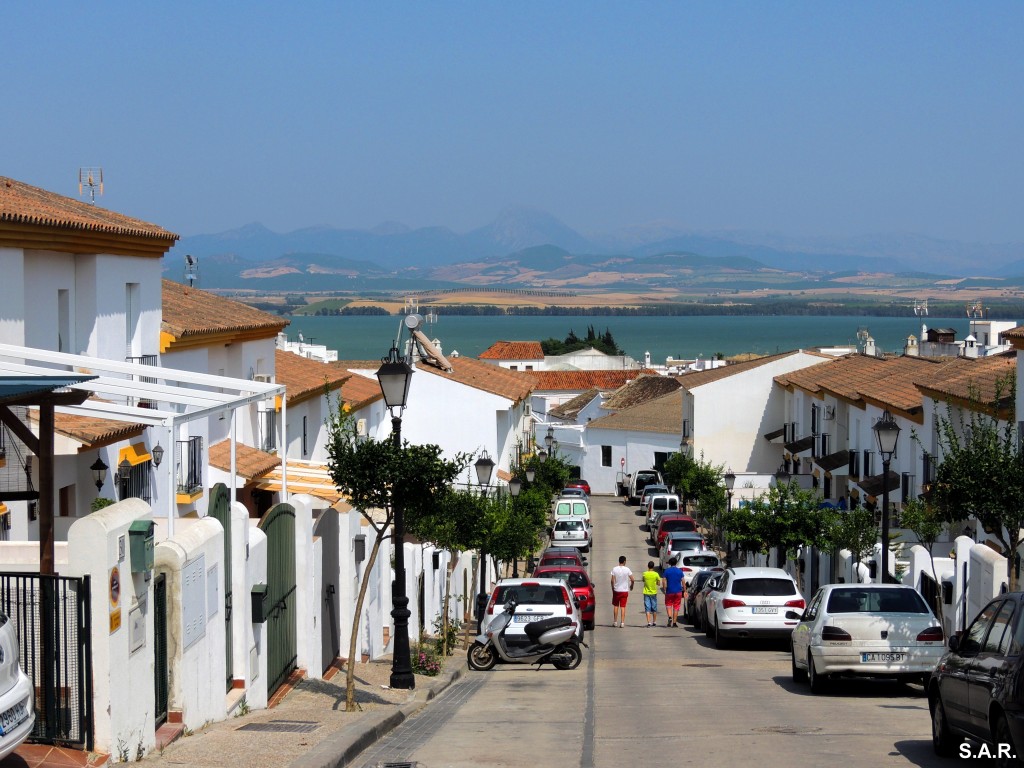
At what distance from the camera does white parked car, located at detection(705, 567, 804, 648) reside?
23797 millimetres

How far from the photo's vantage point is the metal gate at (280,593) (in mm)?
14719

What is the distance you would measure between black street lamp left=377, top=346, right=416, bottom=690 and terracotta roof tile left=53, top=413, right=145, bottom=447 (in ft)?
14.4

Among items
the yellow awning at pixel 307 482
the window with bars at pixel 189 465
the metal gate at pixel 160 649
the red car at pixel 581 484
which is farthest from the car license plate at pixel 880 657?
the red car at pixel 581 484

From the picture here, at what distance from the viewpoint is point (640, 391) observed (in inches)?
3354

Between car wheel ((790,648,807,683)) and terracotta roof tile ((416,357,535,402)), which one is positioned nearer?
car wheel ((790,648,807,683))

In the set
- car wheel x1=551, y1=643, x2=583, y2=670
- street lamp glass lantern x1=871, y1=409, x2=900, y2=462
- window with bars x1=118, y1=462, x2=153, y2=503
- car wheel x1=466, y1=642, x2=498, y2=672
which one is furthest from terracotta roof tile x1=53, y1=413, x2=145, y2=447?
street lamp glass lantern x1=871, y1=409, x2=900, y2=462

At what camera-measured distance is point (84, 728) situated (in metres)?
9.15

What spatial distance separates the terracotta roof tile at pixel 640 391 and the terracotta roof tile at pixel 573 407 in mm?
4353

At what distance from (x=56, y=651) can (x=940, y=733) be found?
7023 mm

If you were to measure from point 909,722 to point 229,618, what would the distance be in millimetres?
7034

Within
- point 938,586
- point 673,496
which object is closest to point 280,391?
point 938,586

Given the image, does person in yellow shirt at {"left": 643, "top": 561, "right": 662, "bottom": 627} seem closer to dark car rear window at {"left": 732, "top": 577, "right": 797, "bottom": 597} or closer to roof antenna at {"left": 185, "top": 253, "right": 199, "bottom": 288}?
dark car rear window at {"left": 732, "top": 577, "right": 797, "bottom": 597}

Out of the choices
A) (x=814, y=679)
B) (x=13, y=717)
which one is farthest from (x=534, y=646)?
(x=13, y=717)

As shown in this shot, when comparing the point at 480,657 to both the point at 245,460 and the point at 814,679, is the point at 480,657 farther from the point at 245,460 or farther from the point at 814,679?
the point at 245,460
